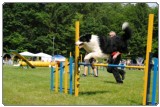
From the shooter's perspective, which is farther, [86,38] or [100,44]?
[86,38]

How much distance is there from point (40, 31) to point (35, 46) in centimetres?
147

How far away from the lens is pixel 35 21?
36.2 metres

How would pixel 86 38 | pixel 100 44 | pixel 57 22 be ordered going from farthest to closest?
1. pixel 57 22
2. pixel 86 38
3. pixel 100 44

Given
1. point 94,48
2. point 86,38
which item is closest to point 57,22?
point 86,38

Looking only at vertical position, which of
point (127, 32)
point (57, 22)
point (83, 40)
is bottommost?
point (83, 40)

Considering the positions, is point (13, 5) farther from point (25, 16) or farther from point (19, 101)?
point (19, 101)

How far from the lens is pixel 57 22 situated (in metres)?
34.0

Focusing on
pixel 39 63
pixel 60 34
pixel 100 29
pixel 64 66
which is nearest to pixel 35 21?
pixel 60 34

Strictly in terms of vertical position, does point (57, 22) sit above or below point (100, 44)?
above

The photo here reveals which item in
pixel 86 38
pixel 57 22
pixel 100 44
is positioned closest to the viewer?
pixel 100 44

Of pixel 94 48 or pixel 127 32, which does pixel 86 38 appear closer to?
pixel 94 48

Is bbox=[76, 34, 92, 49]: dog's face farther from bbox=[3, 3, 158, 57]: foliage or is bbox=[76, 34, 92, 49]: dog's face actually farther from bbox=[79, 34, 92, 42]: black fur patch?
bbox=[3, 3, 158, 57]: foliage

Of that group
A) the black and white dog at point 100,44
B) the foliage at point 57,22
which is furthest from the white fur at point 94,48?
the foliage at point 57,22

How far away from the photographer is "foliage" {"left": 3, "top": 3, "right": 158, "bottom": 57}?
98.8 ft
